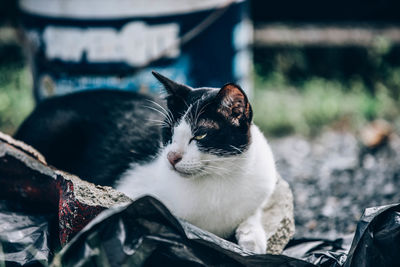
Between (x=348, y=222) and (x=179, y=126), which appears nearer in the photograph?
(x=179, y=126)

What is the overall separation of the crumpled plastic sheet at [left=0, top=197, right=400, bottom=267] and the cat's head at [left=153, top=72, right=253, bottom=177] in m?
0.26

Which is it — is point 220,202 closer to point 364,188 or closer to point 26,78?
point 364,188

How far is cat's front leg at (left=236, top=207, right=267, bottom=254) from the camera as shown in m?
1.77

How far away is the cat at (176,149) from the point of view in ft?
5.71

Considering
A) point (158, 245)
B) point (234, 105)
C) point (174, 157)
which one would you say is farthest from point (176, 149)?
point (158, 245)

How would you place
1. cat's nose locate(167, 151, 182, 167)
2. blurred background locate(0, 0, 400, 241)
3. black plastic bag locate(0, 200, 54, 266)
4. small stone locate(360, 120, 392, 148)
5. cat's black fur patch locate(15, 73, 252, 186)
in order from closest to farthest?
black plastic bag locate(0, 200, 54, 266), cat's nose locate(167, 151, 182, 167), cat's black fur patch locate(15, 73, 252, 186), blurred background locate(0, 0, 400, 241), small stone locate(360, 120, 392, 148)

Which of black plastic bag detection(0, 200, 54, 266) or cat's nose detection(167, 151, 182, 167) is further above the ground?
cat's nose detection(167, 151, 182, 167)

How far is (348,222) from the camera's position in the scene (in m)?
2.45

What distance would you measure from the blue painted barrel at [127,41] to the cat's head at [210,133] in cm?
90

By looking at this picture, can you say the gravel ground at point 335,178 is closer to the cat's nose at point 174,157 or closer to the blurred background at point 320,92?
the blurred background at point 320,92

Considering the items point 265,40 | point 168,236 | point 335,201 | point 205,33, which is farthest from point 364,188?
point 265,40

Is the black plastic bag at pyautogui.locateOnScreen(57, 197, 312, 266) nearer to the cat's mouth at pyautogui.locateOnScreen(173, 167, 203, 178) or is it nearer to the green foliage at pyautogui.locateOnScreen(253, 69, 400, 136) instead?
the cat's mouth at pyautogui.locateOnScreen(173, 167, 203, 178)

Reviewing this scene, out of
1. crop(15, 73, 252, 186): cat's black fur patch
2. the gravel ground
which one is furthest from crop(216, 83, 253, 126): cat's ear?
the gravel ground

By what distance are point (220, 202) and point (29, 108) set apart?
2193 mm
